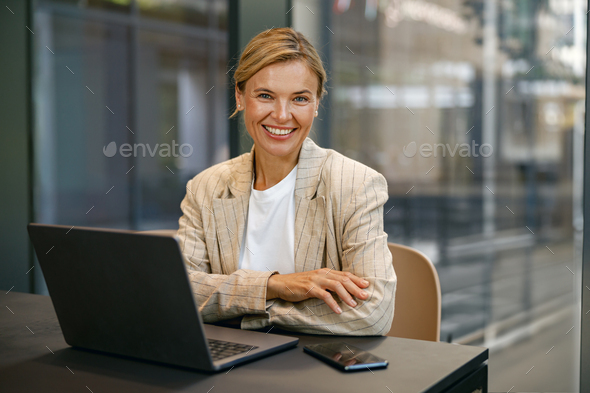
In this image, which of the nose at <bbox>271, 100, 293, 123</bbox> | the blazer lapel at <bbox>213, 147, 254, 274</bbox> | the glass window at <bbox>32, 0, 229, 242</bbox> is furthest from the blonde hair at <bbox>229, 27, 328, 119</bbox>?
the glass window at <bbox>32, 0, 229, 242</bbox>

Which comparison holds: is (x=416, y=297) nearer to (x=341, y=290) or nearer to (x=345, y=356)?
(x=341, y=290)

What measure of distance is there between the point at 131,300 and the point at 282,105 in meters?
0.88

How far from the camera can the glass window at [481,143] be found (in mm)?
2260

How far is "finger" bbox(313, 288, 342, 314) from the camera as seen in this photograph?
4.04 feet

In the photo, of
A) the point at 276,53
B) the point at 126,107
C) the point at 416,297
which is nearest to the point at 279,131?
the point at 276,53

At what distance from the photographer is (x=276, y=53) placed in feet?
5.22

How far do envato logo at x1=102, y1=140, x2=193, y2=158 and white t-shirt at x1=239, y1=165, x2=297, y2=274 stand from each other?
547 centimetres

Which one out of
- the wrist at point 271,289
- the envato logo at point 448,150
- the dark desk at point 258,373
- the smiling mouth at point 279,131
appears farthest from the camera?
the envato logo at point 448,150

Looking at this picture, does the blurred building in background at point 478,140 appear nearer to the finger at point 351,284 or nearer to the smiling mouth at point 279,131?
the smiling mouth at point 279,131

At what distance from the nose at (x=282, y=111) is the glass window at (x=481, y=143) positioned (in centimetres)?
121

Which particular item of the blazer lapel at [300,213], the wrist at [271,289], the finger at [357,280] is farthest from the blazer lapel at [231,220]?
the finger at [357,280]

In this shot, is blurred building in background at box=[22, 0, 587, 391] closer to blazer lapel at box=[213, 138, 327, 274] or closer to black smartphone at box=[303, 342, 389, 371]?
blazer lapel at box=[213, 138, 327, 274]

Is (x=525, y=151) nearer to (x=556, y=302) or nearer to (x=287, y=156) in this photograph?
(x=556, y=302)

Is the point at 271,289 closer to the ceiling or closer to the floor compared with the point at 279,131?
closer to the floor
